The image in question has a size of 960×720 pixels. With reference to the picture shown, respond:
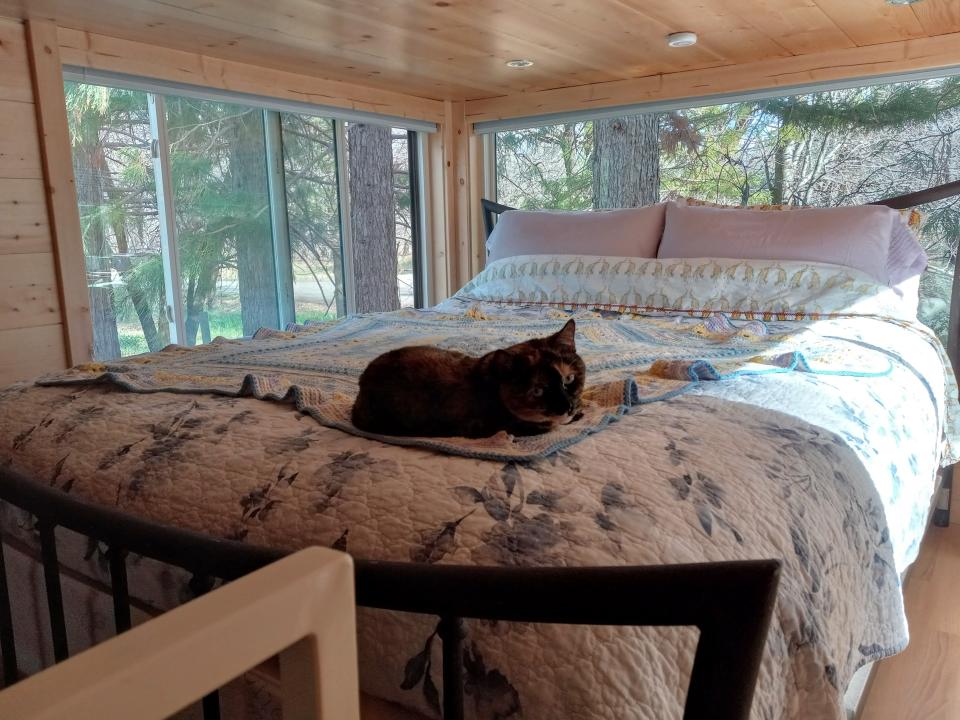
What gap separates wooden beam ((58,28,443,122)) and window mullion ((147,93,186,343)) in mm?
170

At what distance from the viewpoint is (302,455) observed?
3.36ft

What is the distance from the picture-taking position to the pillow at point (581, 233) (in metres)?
2.88

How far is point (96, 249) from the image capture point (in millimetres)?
2723

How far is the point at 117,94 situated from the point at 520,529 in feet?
8.62

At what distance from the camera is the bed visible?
0.75 m

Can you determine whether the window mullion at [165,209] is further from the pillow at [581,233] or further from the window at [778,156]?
the window at [778,156]

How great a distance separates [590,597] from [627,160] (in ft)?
10.7

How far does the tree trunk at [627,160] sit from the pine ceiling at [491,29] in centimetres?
31

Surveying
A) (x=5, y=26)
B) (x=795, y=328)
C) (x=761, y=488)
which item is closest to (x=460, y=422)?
(x=761, y=488)

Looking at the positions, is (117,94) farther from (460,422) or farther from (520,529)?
(520,529)

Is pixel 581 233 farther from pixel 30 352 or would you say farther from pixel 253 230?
pixel 30 352

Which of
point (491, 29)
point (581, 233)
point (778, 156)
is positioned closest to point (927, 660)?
point (581, 233)

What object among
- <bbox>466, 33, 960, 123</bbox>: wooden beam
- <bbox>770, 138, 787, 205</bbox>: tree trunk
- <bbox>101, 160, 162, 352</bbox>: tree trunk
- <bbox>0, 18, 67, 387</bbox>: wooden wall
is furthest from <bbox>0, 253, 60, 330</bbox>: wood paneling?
<bbox>770, 138, 787, 205</bbox>: tree trunk

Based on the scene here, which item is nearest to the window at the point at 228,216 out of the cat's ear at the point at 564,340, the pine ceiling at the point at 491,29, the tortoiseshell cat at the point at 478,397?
the pine ceiling at the point at 491,29
